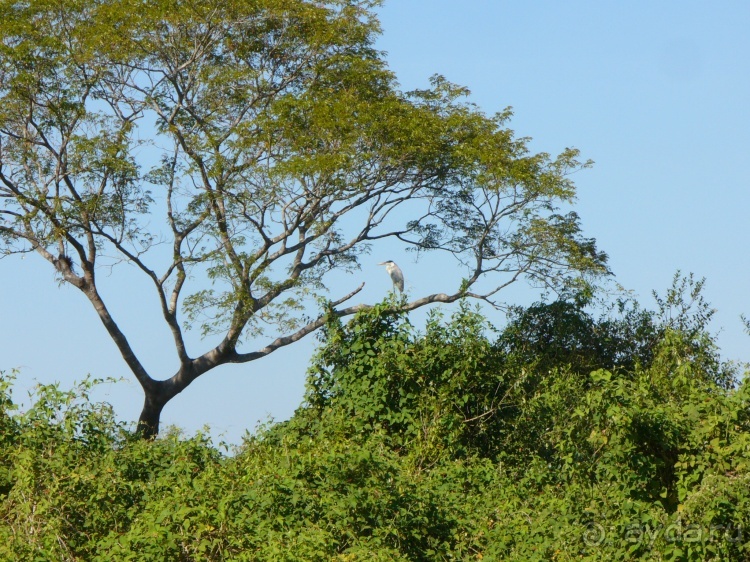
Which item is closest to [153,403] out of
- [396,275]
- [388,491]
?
[396,275]

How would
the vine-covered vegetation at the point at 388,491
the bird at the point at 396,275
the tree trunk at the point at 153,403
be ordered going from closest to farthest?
the vine-covered vegetation at the point at 388,491
the tree trunk at the point at 153,403
the bird at the point at 396,275

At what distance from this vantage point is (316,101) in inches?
650

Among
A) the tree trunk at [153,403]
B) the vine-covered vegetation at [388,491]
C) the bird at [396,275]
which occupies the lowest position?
the vine-covered vegetation at [388,491]

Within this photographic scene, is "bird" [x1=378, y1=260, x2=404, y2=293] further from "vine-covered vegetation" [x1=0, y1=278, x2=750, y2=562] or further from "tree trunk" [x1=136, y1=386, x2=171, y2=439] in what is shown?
"vine-covered vegetation" [x1=0, y1=278, x2=750, y2=562]

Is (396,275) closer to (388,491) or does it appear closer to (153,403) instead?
(153,403)

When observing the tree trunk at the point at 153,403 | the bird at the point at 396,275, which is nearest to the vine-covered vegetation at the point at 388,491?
the tree trunk at the point at 153,403

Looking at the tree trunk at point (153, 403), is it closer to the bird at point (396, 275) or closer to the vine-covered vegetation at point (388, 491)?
the bird at point (396, 275)

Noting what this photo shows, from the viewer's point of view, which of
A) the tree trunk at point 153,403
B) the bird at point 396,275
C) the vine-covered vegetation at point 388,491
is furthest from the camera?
the bird at point 396,275

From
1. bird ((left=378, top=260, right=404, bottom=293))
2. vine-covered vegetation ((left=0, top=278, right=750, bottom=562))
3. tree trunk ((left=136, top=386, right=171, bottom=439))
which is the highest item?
bird ((left=378, top=260, right=404, bottom=293))

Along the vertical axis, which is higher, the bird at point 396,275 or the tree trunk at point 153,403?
the bird at point 396,275

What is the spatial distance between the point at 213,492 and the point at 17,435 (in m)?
2.30

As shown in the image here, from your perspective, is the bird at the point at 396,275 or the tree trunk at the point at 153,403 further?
the bird at the point at 396,275

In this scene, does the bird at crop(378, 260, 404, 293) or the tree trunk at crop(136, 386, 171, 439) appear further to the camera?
the bird at crop(378, 260, 404, 293)

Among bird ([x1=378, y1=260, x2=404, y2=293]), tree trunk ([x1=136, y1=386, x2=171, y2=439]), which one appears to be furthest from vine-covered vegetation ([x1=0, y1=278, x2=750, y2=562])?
bird ([x1=378, y1=260, x2=404, y2=293])
